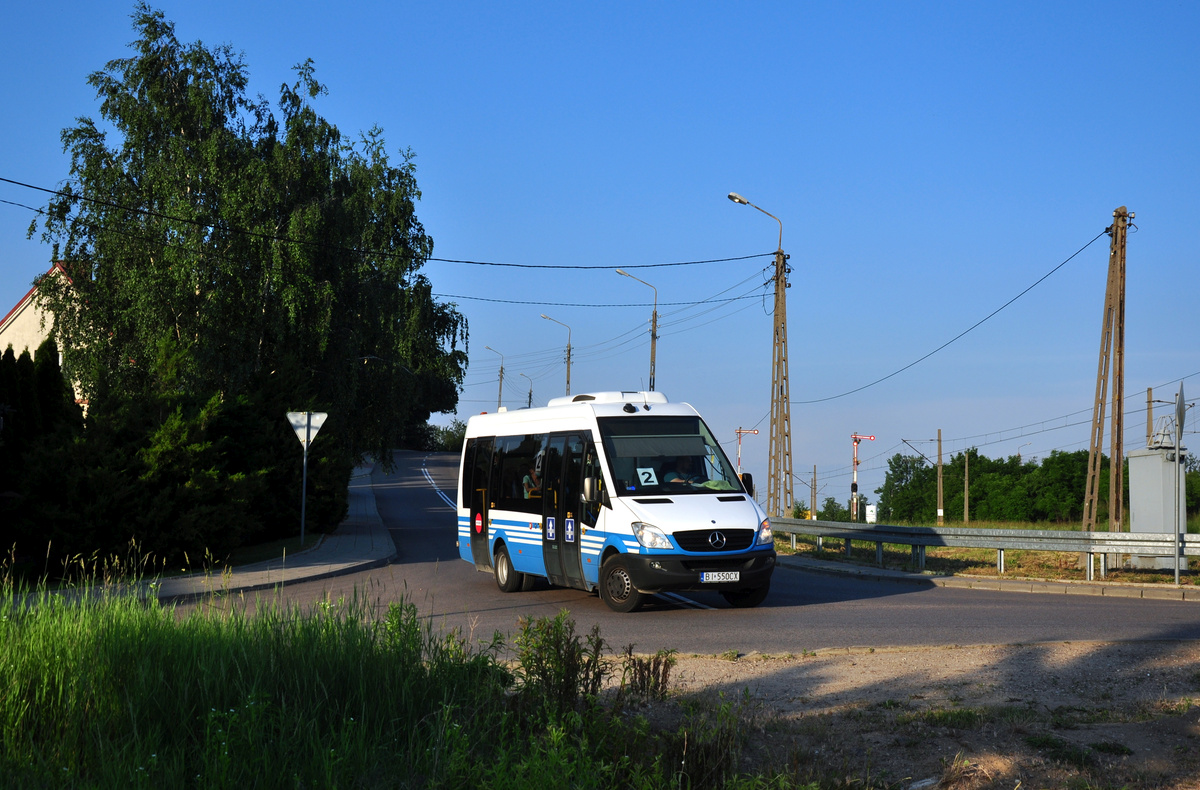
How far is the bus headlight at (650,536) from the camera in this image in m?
12.3

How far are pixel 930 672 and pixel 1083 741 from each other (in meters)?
2.60

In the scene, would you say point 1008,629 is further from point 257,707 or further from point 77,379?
point 77,379

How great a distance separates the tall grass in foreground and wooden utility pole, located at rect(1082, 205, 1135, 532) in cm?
2140

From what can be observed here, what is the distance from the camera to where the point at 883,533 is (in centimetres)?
1995

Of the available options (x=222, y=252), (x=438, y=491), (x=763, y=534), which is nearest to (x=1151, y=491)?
(x=763, y=534)

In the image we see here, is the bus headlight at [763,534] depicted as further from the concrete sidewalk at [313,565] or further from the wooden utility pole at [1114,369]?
the wooden utility pole at [1114,369]

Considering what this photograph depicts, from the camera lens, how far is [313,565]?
1930 cm

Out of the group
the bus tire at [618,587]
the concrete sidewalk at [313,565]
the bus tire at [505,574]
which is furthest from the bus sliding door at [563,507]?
the concrete sidewalk at [313,565]

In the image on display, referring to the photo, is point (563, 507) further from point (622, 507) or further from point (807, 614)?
point (807, 614)

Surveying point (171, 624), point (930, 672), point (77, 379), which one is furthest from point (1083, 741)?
point (77, 379)

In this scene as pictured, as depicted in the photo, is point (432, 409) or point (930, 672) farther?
point (432, 409)

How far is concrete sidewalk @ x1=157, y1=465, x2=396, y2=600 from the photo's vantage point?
47.2ft

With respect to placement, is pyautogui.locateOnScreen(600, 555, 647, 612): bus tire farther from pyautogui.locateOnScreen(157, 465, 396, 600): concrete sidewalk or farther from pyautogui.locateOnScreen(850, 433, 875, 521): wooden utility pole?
pyautogui.locateOnScreen(850, 433, 875, 521): wooden utility pole

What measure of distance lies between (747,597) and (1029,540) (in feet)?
24.0
